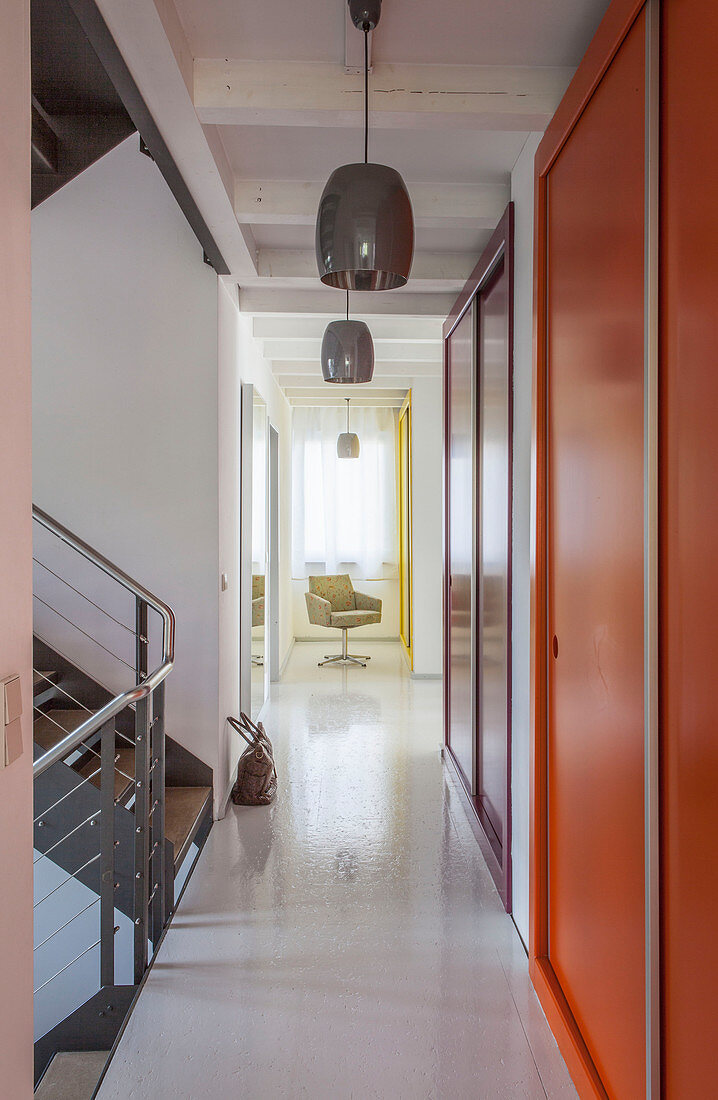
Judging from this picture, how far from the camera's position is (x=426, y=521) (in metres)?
7.00

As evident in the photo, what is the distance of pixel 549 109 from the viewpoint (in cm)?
221

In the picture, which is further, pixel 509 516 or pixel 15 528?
pixel 509 516

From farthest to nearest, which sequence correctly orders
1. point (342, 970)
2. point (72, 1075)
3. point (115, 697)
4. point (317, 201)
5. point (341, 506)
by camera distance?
point (341, 506) < point (317, 201) < point (115, 697) < point (342, 970) < point (72, 1075)

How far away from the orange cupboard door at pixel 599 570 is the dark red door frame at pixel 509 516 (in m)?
0.51

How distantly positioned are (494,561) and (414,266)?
65.1 inches

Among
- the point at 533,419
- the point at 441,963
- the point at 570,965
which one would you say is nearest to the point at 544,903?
the point at 570,965

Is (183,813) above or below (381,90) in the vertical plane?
below

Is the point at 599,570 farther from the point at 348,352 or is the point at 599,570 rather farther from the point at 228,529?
the point at 228,529

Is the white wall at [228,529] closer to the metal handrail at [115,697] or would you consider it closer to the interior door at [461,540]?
the metal handrail at [115,697]

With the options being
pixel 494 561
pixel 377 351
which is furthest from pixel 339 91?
pixel 377 351

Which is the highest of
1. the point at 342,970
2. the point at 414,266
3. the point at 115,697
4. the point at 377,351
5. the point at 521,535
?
the point at 377,351

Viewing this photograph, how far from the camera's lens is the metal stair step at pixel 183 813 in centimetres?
305

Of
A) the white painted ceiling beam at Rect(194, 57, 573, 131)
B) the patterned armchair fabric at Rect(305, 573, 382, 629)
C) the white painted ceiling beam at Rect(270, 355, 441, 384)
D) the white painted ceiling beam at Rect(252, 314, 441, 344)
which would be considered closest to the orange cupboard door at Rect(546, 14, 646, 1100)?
the white painted ceiling beam at Rect(194, 57, 573, 131)

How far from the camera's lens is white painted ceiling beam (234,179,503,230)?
3.04 meters
